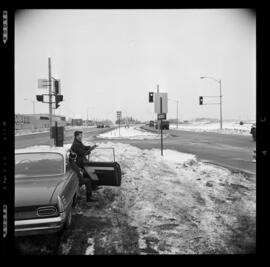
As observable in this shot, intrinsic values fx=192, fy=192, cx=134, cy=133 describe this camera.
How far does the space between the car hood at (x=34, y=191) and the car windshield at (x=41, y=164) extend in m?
0.18

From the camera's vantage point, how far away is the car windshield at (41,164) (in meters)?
2.77

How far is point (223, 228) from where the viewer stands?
9.16 ft

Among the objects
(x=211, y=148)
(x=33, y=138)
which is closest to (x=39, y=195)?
(x=33, y=138)

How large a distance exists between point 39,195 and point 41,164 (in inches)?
33.5

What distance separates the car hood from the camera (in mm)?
2281

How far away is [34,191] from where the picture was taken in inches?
96.1

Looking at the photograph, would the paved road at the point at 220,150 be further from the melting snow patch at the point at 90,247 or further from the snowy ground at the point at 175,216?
the melting snow patch at the point at 90,247

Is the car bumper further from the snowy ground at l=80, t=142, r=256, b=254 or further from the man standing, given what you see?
the man standing

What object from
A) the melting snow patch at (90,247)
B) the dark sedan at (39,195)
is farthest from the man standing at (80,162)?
the melting snow patch at (90,247)

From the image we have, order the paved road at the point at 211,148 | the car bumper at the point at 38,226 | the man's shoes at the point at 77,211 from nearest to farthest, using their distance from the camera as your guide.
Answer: the car bumper at the point at 38,226, the man's shoes at the point at 77,211, the paved road at the point at 211,148

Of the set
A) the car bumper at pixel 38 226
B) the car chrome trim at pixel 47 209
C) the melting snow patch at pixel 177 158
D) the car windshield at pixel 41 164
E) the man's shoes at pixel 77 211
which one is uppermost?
the car windshield at pixel 41 164

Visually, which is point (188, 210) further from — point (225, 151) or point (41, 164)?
point (225, 151)

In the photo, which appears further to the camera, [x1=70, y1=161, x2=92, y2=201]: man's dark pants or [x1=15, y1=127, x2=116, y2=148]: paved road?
[x1=70, y1=161, x2=92, y2=201]: man's dark pants

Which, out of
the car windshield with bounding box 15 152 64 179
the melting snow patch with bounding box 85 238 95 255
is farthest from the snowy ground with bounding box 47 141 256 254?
the car windshield with bounding box 15 152 64 179
